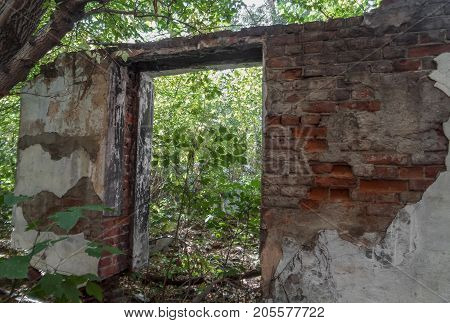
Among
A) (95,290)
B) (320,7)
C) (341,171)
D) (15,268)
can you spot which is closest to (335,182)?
(341,171)

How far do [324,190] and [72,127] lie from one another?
7.08 ft

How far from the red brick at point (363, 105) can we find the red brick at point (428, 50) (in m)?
0.37

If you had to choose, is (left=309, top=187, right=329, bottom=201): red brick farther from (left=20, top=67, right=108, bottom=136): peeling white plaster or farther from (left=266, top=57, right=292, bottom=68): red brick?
(left=20, top=67, right=108, bottom=136): peeling white plaster

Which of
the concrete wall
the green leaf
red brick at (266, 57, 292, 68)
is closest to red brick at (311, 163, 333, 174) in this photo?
the concrete wall

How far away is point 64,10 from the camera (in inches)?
82.1

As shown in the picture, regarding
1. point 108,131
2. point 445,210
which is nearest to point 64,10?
point 108,131

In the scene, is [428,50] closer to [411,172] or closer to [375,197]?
[411,172]

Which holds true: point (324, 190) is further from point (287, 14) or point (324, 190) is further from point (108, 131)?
point (287, 14)

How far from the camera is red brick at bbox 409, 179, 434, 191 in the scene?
2.05m

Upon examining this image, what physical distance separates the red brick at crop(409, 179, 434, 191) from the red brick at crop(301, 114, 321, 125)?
0.69 metres

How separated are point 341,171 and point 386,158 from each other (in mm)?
284

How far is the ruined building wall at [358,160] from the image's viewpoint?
2.06m

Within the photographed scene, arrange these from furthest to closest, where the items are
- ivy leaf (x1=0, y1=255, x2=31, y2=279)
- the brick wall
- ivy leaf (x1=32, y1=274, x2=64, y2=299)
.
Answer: the brick wall < ivy leaf (x1=32, y1=274, x2=64, y2=299) < ivy leaf (x1=0, y1=255, x2=31, y2=279)
